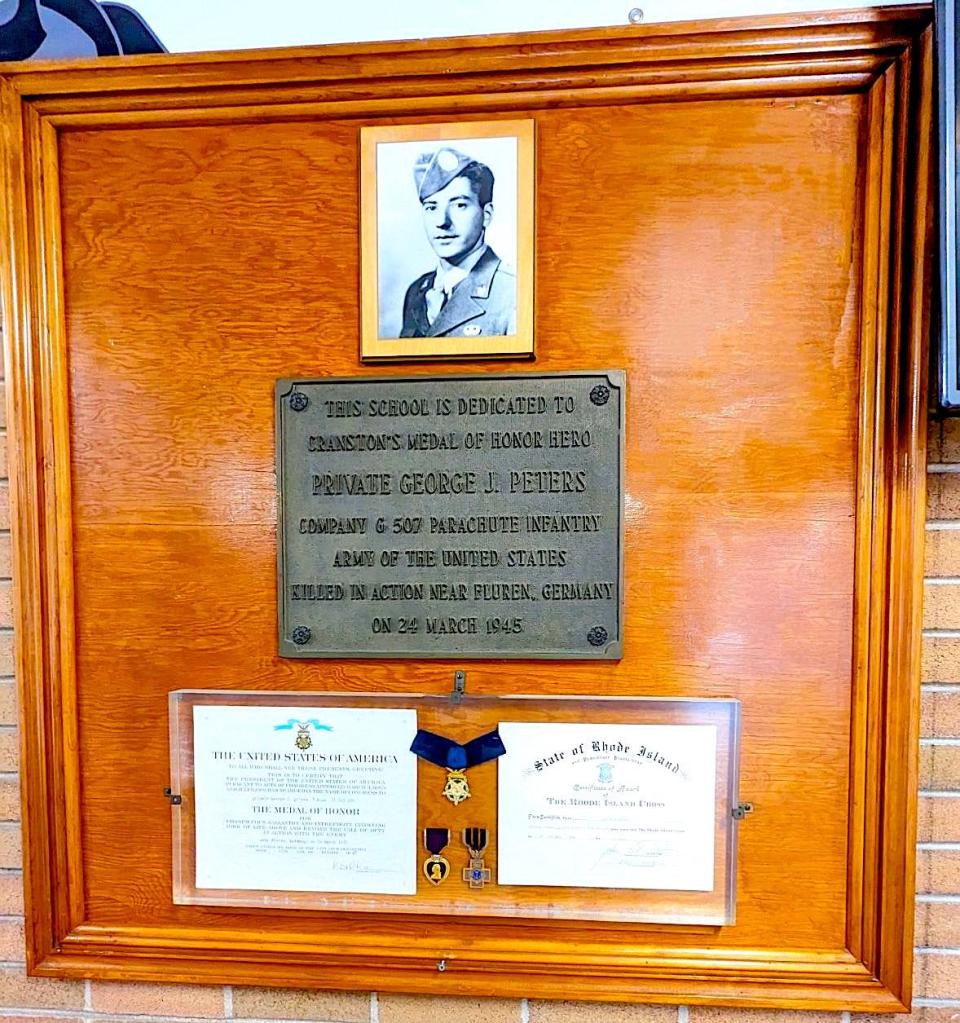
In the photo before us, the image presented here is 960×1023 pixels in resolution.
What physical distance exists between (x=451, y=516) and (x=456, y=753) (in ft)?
1.43

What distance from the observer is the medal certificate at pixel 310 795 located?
1.24 metres

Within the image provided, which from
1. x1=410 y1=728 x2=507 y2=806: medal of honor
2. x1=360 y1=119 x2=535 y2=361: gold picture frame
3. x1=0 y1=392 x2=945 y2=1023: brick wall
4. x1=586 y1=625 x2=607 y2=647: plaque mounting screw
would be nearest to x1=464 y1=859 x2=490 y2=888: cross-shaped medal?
x1=410 y1=728 x2=507 y2=806: medal of honor

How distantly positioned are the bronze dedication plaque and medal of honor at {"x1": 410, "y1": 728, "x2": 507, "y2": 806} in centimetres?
16

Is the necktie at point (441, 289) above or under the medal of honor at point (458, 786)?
above

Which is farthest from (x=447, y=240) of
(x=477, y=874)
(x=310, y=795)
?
(x=477, y=874)

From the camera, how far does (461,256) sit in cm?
119

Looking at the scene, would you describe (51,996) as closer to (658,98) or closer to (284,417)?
(284,417)

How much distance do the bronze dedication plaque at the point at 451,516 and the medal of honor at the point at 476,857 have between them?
1.10ft

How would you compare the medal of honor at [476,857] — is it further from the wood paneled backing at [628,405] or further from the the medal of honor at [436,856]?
the wood paneled backing at [628,405]

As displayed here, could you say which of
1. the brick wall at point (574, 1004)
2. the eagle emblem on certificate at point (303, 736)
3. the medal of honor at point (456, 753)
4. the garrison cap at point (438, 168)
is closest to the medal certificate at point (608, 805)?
the medal of honor at point (456, 753)

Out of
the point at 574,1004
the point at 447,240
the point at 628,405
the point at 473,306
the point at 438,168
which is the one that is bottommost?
the point at 574,1004

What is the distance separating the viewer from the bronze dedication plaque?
119 centimetres

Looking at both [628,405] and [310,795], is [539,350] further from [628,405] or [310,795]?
[310,795]

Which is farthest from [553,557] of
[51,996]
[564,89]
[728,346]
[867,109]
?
[51,996]
